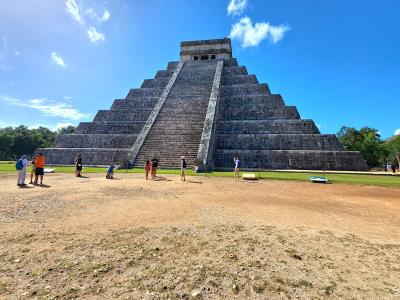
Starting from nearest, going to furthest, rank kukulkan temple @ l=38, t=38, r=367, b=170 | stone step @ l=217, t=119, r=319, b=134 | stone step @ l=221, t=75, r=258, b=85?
1. kukulkan temple @ l=38, t=38, r=367, b=170
2. stone step @ l=217, t=119, r=319, b=134
3. stone step @ l=221, t=75, r=258, b=85

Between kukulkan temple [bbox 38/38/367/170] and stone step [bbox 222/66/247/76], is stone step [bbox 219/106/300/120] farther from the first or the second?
stone step [bbox 222/66/247/76]

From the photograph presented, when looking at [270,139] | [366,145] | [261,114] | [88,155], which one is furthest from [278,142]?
[366,145]

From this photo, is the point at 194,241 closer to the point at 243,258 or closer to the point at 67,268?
the point at 243,258

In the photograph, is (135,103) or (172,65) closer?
(135,103)

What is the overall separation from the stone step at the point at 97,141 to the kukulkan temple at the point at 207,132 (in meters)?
0.10

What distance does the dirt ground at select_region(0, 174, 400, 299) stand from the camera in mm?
3482

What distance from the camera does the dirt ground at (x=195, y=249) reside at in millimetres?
3482

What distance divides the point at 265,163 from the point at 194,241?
1779 cm

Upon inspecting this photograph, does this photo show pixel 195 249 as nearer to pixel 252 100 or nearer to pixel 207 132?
pixel 207 132

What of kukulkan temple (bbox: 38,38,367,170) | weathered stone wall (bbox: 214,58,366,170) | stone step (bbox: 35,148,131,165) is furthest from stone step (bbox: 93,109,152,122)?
weathered stone wall (bbox: 214,58,366,170)

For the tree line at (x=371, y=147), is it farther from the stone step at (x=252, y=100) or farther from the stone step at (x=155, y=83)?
the stone step at (x=155, y=83)

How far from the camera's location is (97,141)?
25.7 metres

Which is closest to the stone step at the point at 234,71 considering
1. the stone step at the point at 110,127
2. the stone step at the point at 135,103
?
the stone step at the point at 135,103

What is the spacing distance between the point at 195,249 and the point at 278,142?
19969 millimetres
